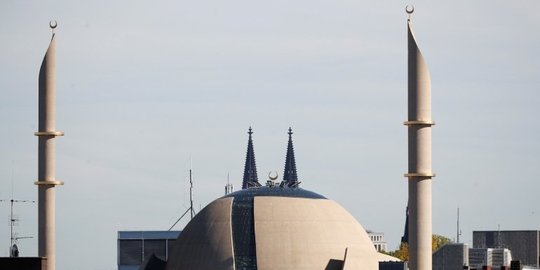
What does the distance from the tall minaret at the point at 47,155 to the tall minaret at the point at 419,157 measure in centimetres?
3475

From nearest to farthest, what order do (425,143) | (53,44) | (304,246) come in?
1. (425,143)
2. (53,44)
3. (304,246)

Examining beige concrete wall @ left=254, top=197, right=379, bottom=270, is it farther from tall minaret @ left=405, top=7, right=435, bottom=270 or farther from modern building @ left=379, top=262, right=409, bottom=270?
tall minaret @ left=405, top=7, right=435, bottom=270

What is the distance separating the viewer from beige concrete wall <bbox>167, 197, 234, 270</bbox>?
6678 inches

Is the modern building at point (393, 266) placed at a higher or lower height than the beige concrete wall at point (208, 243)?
lower

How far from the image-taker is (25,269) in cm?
13900

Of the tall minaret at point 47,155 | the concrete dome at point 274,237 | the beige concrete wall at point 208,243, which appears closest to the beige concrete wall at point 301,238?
the concrete dome at point 274,237

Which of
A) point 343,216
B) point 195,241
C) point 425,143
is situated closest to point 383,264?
point 343,216

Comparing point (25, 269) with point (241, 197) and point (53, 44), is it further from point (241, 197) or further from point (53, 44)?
point (241, 197)

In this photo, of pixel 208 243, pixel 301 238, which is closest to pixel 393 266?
pixel 301 238

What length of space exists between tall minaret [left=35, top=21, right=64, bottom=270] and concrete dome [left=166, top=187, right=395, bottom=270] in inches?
911

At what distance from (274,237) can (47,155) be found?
29.5 metres

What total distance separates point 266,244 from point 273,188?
8.89m

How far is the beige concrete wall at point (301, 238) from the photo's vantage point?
16862 cm

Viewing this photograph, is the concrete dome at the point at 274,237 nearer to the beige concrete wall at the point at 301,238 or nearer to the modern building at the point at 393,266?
the beige concrete wall at the point at 301,238
